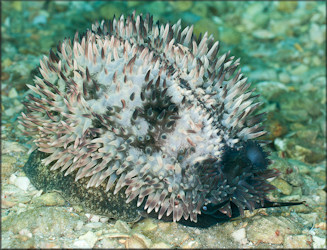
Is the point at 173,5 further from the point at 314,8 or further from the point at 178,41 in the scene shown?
the point at 178,41

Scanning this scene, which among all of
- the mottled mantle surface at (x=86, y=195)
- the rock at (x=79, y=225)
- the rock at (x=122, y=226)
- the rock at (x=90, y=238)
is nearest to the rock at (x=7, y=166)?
the mottled mantle surface at (x=86, y=195)

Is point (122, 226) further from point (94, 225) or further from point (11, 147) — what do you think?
point (11, 147)

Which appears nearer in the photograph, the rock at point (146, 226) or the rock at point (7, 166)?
the rock at point (146, 226)

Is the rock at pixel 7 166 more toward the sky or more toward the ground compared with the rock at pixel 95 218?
more toward the ground

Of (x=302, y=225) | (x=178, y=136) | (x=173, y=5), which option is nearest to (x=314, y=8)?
(x=173, y=5)

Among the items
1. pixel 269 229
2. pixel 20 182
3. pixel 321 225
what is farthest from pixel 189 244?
pixel 20 182

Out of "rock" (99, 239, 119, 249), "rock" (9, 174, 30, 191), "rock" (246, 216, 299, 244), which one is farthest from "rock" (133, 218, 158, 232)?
"rock" (9, 174, 30, 191)

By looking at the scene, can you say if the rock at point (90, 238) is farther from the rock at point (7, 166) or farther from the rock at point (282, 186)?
the rock at point (282, 186)
